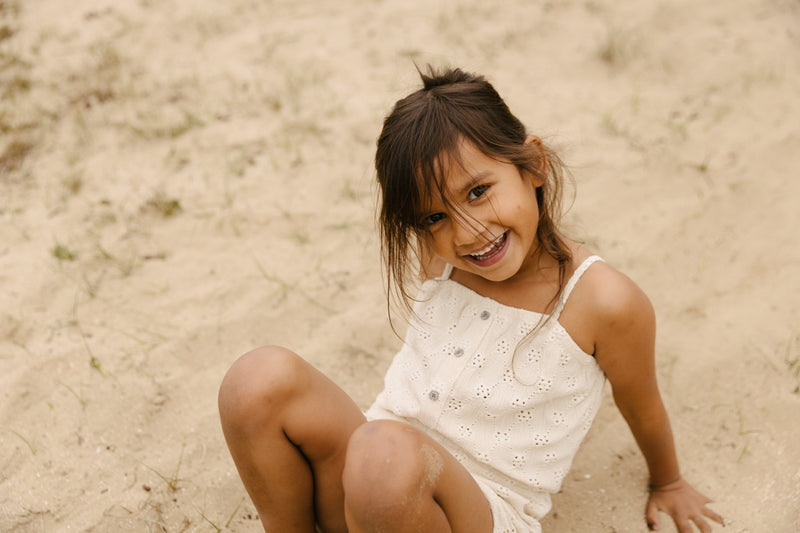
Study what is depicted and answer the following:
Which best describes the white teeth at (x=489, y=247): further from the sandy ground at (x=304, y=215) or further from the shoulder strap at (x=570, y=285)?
the sandy ground at (x=304, y=215)

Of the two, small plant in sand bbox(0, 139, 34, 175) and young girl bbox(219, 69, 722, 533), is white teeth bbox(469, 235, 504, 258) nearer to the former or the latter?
young girl bbox(219, 69, 722, 533)

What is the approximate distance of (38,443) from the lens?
2.08 m

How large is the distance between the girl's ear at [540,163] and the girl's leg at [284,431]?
25.2 inches

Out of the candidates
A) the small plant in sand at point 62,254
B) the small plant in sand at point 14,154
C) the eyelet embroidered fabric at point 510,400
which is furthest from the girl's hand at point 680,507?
the small plant in sand at point 14,154

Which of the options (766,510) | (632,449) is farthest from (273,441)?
(766,510)

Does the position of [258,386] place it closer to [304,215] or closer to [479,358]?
[479,358]

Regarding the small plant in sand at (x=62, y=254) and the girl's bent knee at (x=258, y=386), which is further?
the small plant in sand at (x=62, y=254)

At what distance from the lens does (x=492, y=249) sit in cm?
160

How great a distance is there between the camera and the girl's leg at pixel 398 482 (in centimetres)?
135

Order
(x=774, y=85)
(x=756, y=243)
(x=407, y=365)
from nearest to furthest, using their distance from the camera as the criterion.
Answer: (x=407, y=365) < (x=756, y=243) < (x=774, y=85)

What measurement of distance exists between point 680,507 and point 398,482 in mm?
926

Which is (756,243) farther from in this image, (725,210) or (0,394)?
(0,394)

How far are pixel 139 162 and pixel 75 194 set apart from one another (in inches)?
11.4

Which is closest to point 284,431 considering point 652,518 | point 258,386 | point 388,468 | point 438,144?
point 258,386
